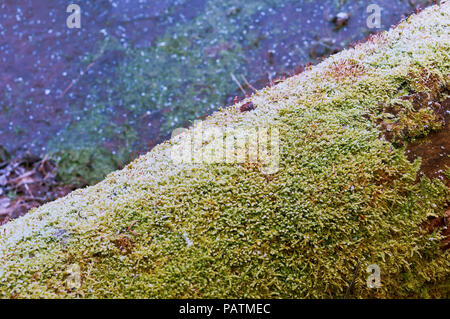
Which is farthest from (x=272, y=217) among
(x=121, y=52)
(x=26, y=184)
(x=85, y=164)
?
(x=121, y=52)

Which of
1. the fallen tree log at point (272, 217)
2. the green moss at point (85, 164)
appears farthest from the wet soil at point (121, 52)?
the fallen tree log at point (272, 217)

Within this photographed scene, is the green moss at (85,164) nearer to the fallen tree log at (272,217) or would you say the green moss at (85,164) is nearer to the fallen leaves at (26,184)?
the fallen leaves at (26,184)

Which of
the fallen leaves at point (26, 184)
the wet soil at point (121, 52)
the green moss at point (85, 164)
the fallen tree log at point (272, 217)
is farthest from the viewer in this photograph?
the wet soil at point (121, 52)

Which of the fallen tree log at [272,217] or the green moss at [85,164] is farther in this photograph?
the green moss at [85,164]

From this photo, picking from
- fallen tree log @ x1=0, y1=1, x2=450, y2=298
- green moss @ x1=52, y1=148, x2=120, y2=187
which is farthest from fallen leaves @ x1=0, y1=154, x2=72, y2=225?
fallen tree log @ x1=0, y1=1, x2=450, y2=298

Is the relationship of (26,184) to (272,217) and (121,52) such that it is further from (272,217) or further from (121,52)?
(272,217)

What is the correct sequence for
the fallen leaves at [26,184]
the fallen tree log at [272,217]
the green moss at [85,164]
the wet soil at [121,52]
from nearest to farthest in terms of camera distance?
1. the fallen tree log at [272,217]
2. the fallen leaves at [26,184]
3. the green moss at [85,164]
4. the wet soil at [121,52]

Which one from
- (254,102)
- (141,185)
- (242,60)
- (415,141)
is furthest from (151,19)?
(415,141)

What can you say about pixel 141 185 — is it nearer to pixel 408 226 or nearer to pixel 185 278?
pixel 185 278

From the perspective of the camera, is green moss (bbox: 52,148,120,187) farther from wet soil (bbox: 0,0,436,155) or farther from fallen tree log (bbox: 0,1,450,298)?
fallen tree log (bbox: 0,1,450,298)
